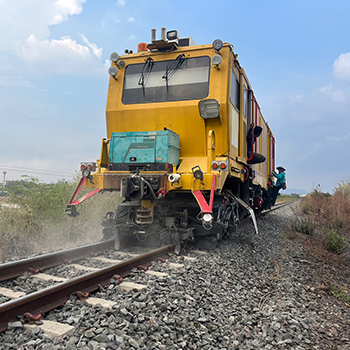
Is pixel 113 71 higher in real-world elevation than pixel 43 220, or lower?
higher

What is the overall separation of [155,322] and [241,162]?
4.94 m

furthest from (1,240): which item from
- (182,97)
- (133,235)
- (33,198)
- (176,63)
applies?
(176,63)

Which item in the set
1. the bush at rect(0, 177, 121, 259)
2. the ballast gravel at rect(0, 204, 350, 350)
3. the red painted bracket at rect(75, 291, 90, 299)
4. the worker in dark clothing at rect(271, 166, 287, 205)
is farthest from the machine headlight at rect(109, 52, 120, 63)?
the worker in dark clothing at rect(271, 166, 287, 205)

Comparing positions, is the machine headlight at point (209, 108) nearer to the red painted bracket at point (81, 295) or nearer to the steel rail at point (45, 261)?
the steel rail at point (45, 261)

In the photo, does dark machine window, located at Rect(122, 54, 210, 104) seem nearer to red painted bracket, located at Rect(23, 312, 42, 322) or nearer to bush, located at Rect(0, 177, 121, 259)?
bush, located at Rect(0, 177, 121, 259)

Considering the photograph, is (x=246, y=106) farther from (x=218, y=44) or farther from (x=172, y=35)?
(x=172, y=35)

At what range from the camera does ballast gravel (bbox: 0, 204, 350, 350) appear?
2.80 metres

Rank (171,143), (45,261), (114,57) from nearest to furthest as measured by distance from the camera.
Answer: (45,261)
(171,143)
(114,57)

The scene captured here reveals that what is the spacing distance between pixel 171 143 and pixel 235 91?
6.74 feet

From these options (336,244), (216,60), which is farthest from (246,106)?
(336,244)

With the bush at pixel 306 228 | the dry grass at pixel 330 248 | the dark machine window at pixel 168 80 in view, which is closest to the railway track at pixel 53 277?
the dry grass at pixel 330 248

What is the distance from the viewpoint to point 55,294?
3422 millimetres

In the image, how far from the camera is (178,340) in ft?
9.60

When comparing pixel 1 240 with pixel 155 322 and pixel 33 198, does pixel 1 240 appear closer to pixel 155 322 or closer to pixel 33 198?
pixel 33 198
